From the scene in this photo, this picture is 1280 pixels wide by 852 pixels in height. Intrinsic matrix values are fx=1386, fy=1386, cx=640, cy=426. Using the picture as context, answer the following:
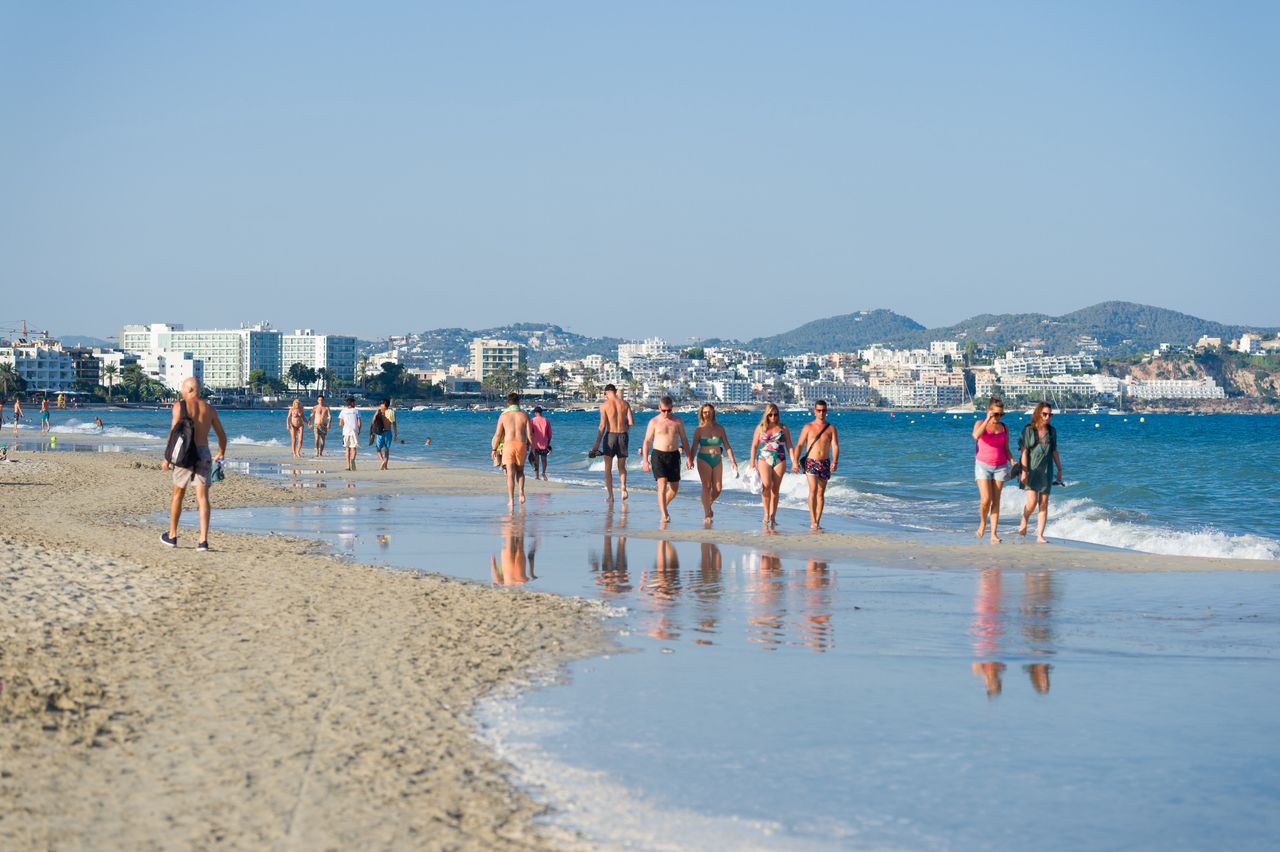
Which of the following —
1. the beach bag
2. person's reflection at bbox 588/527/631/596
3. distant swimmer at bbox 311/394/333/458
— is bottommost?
person's reflection at bbox 588/527/631/596

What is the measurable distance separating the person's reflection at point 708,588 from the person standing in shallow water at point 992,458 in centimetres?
301

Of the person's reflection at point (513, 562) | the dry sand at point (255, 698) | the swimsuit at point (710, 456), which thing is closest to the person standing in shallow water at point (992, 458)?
the swimsuit at point (710, 456)

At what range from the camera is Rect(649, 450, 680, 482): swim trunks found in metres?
16.3

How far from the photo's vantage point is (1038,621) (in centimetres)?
923

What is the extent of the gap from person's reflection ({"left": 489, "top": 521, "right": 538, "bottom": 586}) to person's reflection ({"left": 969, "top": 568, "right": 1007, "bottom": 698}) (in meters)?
3.52

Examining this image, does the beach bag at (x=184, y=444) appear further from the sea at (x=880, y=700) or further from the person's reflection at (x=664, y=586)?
the person's reflection at (x=664, y=586)

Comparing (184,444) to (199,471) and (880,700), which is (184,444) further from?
(880,700)

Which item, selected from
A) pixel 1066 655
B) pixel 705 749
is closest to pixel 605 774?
pixel 705 749

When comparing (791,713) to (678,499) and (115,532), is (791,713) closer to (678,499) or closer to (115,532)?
(115,532)

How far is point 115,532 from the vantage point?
14.2 metres

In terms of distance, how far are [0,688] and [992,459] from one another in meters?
10.6

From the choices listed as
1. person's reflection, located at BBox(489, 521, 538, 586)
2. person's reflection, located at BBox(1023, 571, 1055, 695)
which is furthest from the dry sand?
person's reflection, located at BBox(1023, 571, 1055, 695)

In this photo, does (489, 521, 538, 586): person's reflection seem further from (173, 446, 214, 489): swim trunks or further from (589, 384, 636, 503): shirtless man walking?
(589, 384, 636, 503): shirtless man walking

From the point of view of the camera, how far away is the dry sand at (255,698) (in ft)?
14.8
